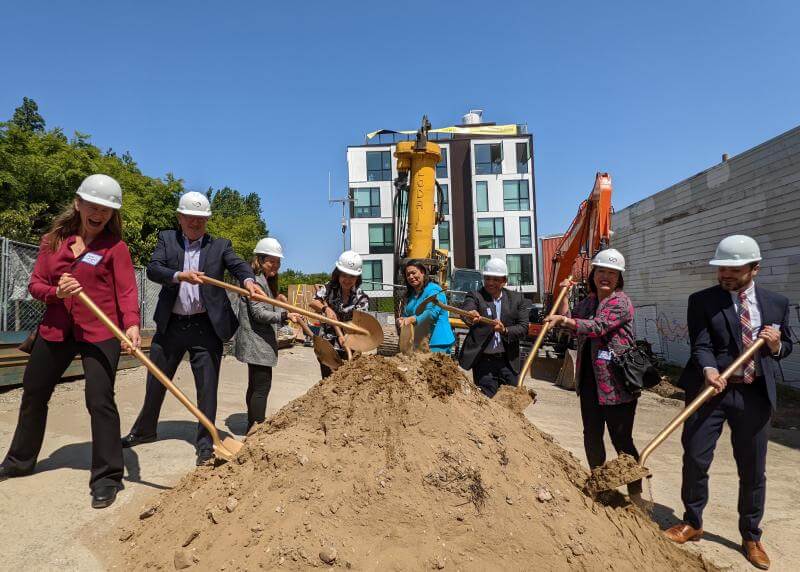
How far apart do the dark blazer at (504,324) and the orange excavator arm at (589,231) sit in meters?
6.21

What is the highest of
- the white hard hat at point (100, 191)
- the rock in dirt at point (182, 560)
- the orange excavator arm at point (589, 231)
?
the orange excavator arm at point (589, 231)

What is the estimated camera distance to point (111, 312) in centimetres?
338

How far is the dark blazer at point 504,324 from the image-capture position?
438 cm

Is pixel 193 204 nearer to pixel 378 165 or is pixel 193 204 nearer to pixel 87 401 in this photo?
pixel 87 401

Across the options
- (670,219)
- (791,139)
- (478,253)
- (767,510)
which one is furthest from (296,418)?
(478,253)

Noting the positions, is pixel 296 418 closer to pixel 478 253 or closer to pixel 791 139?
pixel 791 139

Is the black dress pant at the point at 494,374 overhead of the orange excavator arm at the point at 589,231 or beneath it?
beneath

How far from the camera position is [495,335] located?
4391 millimetres

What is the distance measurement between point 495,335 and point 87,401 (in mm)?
2896

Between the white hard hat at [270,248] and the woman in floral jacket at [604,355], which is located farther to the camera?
the white hard hat at [270,248]

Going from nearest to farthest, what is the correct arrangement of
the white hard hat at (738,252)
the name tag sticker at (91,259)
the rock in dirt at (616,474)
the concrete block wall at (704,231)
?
1. the rock in dirt at (616,474)
2. the white hard hat at (738,252)
3. the name tag sticker at (91,259)
4. the concrete block wall at (704,231)

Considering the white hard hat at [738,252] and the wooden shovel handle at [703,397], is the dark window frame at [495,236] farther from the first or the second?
the wooden shovel handle at [703,397]

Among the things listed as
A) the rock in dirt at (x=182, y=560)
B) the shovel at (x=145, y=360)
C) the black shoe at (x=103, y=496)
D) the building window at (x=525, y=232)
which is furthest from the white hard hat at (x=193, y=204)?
the building window at (x=525, y=232)

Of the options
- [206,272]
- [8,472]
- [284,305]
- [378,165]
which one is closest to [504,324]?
[284,305]
